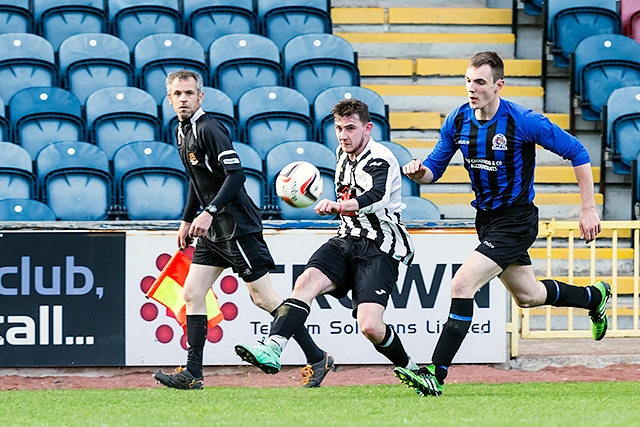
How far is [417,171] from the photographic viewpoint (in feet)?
19.3

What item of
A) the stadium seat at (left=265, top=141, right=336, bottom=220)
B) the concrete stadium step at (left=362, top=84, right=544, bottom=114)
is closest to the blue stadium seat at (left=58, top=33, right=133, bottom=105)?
the stadium seat at (left=265, top=141, right=336, bottom=220)

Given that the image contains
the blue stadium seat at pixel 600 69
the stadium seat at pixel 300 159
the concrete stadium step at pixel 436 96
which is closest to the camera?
the stadium seat at pixel 300 159

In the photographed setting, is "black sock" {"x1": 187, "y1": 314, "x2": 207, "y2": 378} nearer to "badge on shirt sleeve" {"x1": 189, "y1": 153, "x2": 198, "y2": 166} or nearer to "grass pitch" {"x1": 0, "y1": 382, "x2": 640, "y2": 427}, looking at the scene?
"grass pitch" {"x1": 0, "y1": 382, "x2": 640, "y2": 427}

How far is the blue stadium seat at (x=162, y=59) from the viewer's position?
10.7 metres

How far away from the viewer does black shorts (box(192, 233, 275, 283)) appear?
653 centimetres

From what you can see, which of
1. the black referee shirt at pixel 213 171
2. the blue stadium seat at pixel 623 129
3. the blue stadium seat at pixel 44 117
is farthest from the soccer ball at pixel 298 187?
the blue stadium seat at pixel 623 129

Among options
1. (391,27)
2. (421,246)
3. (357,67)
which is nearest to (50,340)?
(421,246)

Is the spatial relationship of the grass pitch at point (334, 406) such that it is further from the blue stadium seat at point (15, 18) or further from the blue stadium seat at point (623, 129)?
the blue stadium seat at point (15, 18)

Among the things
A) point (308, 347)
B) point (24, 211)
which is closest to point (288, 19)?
point (24, 211)

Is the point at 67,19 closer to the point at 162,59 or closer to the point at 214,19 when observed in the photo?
the point at 162,59

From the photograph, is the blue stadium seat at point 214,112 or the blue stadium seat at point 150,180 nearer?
the blue stadium seat at point 150,180

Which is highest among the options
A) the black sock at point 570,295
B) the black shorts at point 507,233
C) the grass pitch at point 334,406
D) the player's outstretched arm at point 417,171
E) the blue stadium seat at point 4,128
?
the blue stadium seat at point 4,128

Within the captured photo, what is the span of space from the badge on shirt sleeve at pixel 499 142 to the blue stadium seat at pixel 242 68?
17.7 ft

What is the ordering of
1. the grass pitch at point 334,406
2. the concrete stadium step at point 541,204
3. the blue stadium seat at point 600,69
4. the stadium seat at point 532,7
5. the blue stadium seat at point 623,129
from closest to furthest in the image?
the grass pitch at point 334,406
the blue stadium seat at point 623,129
the concrete stadium step at point 541,204
the blue stadium seat at point 600,69
the stadium seat at point 532,7
